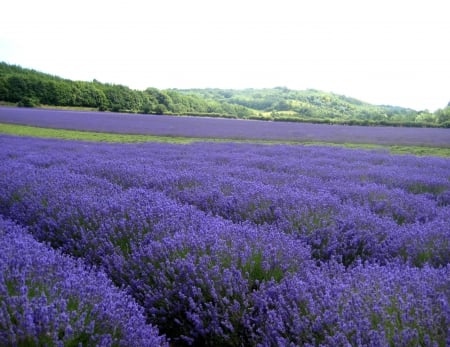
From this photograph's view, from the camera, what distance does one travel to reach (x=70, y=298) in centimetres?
167

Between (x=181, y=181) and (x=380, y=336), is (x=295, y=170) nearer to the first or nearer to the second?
(x=181, y=181)

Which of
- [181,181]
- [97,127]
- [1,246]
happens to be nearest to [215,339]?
[1,246]

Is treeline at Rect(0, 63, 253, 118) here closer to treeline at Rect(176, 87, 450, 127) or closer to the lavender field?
treeline at Rect(176, 87, 450, 127)

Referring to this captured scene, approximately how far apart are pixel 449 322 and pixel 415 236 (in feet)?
4.22

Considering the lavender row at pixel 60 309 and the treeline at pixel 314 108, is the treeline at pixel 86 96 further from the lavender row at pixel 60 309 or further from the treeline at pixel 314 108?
the lavender row at pixel 60 309

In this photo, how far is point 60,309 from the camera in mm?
1517

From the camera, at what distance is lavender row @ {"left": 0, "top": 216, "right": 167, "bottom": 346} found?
1.42 metres

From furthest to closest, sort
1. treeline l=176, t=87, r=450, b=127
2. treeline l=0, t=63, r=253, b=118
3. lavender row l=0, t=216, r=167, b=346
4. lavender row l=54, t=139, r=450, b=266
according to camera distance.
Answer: treeline l=0, t=63, r=253, b=118 < treeline l=176, t=87, r=450, b=127 < lavender row l=54, t=139, r=450, b=266 < lavender row l=0, t=216, r=167, b=346

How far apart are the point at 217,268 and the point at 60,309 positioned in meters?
0.74

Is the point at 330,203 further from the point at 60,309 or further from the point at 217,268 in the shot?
the point at 60,309

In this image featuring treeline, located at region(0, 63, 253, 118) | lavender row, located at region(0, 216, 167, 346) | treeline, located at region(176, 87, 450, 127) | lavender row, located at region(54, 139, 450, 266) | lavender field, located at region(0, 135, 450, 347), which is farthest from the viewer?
treeline, located at region(0, 63, 253, 118)

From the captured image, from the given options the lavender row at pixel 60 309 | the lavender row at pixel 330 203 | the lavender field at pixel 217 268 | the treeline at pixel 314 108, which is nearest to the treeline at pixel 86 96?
the treeline at pixel 314 108

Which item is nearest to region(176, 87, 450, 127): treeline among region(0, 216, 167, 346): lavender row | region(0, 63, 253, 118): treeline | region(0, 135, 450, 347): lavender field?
region(0, 63, 253, 118): treeline

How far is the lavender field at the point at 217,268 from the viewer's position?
1535 millimetres
